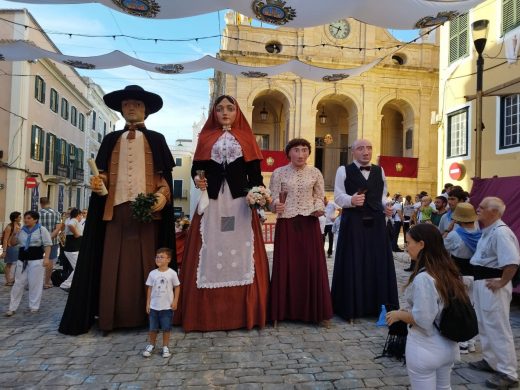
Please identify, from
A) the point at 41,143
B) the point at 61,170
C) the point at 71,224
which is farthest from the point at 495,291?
the point at 61,170

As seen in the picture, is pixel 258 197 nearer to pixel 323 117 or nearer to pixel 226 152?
pixel 226 152

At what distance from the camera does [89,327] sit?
4.55 metres

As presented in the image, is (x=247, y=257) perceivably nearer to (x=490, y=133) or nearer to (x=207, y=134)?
(x=207, y=134)

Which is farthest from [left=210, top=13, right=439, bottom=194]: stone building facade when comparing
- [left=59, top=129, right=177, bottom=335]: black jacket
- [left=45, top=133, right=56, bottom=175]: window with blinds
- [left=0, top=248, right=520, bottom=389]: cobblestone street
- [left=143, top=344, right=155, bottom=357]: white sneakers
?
[left=143, top=344, right=155, bottom=357]: white sneakers

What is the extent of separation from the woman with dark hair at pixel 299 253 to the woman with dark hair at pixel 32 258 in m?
3.36

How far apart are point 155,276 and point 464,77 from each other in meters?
13.8

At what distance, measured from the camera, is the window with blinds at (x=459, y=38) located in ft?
46.8

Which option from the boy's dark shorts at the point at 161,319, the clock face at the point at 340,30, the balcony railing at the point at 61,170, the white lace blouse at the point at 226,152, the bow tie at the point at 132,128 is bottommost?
the boy's dark shorts at the point at 161,319

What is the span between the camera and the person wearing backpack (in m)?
3.35

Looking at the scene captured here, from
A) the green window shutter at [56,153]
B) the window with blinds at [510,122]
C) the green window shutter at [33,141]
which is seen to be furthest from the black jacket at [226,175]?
the green window shutter at [56,153]

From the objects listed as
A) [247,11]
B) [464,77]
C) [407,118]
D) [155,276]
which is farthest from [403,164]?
[155,276]

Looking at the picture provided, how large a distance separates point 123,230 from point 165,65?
18.4ft

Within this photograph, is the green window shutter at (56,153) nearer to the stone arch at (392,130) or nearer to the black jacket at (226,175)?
the stone arch at (392,130)

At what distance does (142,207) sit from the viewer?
4359 millimetres
